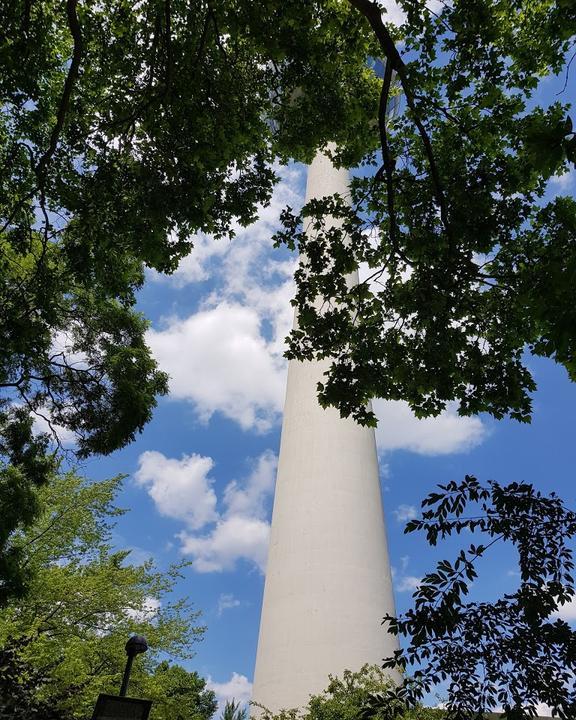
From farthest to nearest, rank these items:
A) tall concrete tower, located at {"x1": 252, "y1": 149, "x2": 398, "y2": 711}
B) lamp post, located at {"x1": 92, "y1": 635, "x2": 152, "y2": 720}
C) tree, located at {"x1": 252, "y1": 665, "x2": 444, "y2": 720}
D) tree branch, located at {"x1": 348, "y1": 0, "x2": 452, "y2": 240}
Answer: tall concrete tower, located at {"x1": 252, "y1": 149, "x2": 398, "y2": 711}, tree, located at {"x1": 252, "y1": 665, "x2": 444, "y2": 720}, tree branch, located at {"x1": 348, "y1": 0, "x2": 452, "y2": 240}, lamp post, located at {"x1": 92, "y1": 635, "x2": 152, "y2": 720}

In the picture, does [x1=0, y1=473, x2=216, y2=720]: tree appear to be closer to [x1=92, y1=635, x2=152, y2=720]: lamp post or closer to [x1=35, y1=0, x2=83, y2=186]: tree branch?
[x1=92, y1=635, x2=152, y2=720]: lamp post

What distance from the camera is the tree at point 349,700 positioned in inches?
317

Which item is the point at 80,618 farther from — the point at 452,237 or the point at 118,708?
the point at 452,237

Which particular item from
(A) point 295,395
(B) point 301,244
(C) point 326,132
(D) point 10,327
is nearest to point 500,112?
(C) point 326,132

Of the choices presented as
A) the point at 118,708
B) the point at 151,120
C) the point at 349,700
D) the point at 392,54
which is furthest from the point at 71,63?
the point at 349,700

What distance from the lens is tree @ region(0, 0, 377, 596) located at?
7.00 metres

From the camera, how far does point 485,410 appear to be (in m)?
7.34

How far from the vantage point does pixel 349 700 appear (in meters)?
8.63

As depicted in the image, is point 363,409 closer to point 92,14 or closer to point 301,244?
point 301,244

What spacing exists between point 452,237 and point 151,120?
4209mm

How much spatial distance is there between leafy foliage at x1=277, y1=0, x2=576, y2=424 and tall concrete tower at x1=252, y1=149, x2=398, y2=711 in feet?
16.9

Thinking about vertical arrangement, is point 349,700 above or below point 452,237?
below

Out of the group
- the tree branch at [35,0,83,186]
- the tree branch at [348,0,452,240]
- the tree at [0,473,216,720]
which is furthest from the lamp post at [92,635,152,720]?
the tree branch at [348,0,452,240]

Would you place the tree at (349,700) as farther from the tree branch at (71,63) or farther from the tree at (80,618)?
the tree branch at (71,63)
